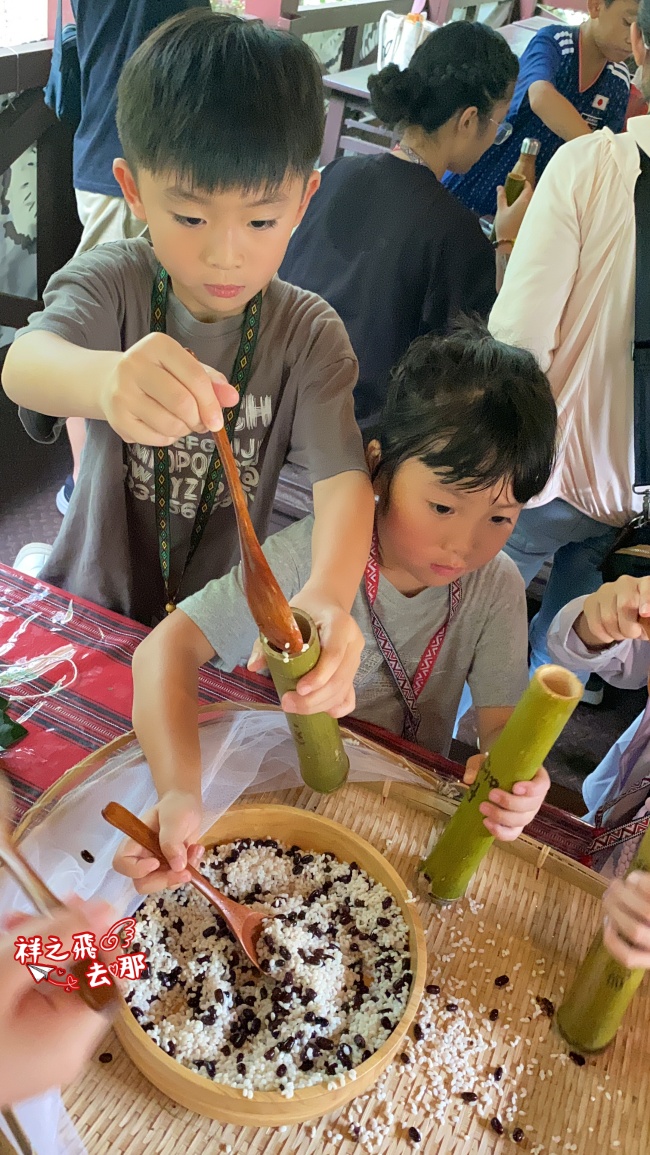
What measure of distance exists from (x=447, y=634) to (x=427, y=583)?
4.3 inches

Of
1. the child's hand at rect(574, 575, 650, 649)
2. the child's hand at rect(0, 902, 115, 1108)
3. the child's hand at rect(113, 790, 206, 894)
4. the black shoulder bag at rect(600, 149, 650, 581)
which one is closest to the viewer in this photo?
the child's hand at rect(0, 902, 115, 1108)

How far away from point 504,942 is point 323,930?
195 millimetres

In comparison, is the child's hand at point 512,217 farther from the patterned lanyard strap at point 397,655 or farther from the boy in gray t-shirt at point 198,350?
the patterned lanyard strap at point 397,655

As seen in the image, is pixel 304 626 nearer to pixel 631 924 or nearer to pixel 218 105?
pixel 631 924

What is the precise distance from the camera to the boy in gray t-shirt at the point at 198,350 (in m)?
0.78

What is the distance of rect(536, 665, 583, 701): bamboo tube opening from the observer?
26.6 inches

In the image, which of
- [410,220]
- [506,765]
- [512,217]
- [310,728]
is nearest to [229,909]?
[310,728]

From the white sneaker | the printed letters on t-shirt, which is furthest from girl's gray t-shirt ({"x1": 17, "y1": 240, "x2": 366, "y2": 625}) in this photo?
the white sneaker

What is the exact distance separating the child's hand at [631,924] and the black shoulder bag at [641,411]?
0.69m

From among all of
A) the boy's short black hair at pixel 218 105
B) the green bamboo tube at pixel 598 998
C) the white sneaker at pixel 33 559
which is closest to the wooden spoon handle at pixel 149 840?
the green bamboo tube at pixel 598 998

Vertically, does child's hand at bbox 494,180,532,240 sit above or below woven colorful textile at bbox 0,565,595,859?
above

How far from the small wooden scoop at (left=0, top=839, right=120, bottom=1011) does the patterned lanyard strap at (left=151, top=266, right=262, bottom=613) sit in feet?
1.92

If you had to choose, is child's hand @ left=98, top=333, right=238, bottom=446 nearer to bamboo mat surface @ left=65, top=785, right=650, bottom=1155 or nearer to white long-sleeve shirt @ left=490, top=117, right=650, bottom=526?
bamboo mat surface @ left=65, top=785, right=650, bottom=1155

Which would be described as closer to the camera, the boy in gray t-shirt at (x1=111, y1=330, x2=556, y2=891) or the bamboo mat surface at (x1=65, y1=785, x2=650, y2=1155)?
the bamboo mat surface at (x1=65, y1=785, x2=650, y2=1155)
